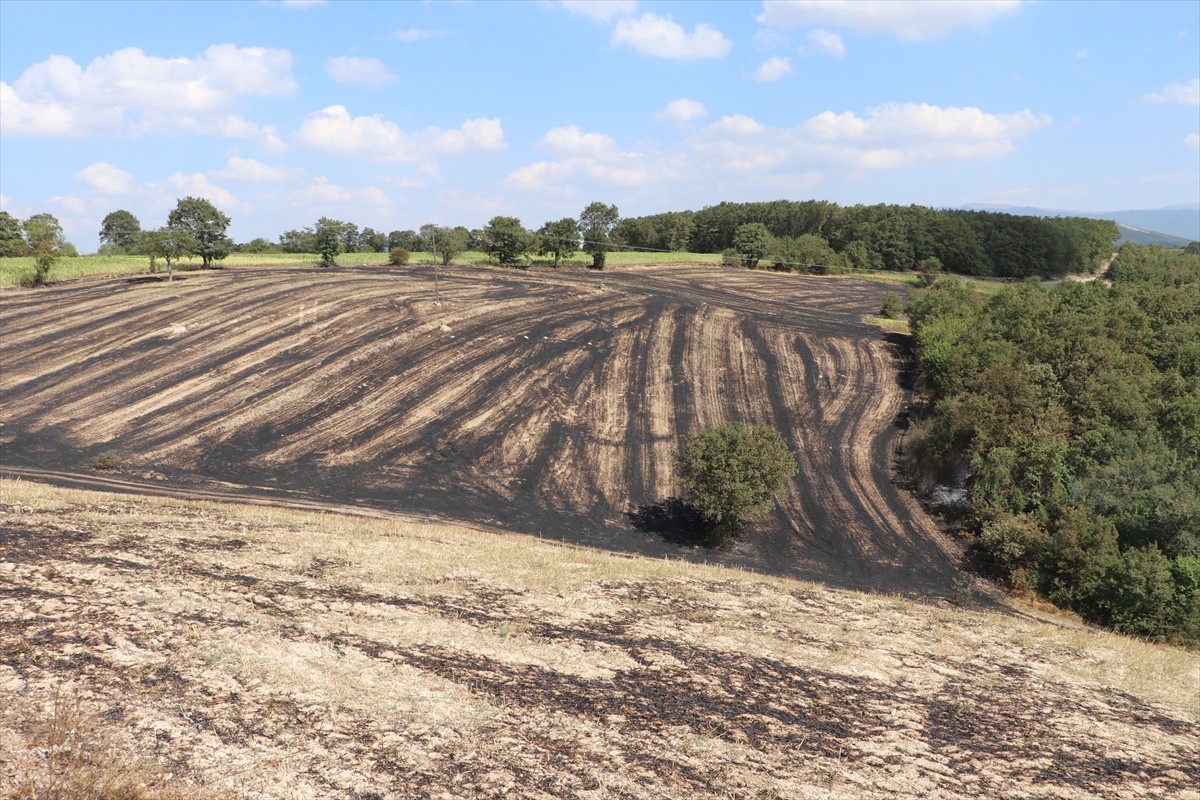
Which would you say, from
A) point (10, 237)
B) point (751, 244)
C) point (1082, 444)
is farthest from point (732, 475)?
point (10, 237)

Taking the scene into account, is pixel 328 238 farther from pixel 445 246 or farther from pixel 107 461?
pixel 107 461

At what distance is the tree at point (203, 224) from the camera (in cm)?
6894

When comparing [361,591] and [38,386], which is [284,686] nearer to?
[361,591]

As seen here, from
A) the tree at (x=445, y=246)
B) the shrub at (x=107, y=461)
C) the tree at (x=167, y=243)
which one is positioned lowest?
the shrub at (x=107, y=461)

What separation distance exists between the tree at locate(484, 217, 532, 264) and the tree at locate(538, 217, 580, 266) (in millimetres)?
5129

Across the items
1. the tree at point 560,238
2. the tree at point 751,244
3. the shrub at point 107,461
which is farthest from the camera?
the tree at point 751,244

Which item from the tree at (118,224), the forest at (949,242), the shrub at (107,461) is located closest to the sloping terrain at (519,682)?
the shrub at (107,461)

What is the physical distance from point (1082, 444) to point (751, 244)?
70.0m

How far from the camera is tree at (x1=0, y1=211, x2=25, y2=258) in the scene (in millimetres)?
81625

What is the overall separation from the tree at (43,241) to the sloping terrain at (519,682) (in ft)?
193

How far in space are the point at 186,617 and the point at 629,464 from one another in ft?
86.3

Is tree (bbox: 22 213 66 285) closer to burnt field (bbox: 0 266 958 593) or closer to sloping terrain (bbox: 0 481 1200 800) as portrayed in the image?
burnt field (bbox: 0 266 958 593)

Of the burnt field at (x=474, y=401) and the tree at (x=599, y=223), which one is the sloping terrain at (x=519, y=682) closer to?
the burnt field at (x=474, y=401)

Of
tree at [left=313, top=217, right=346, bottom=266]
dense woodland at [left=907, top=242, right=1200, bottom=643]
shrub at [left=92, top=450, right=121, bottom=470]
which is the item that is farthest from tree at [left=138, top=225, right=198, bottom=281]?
dense woodland at [left=907, top=242, right=1200, bottom=643]
